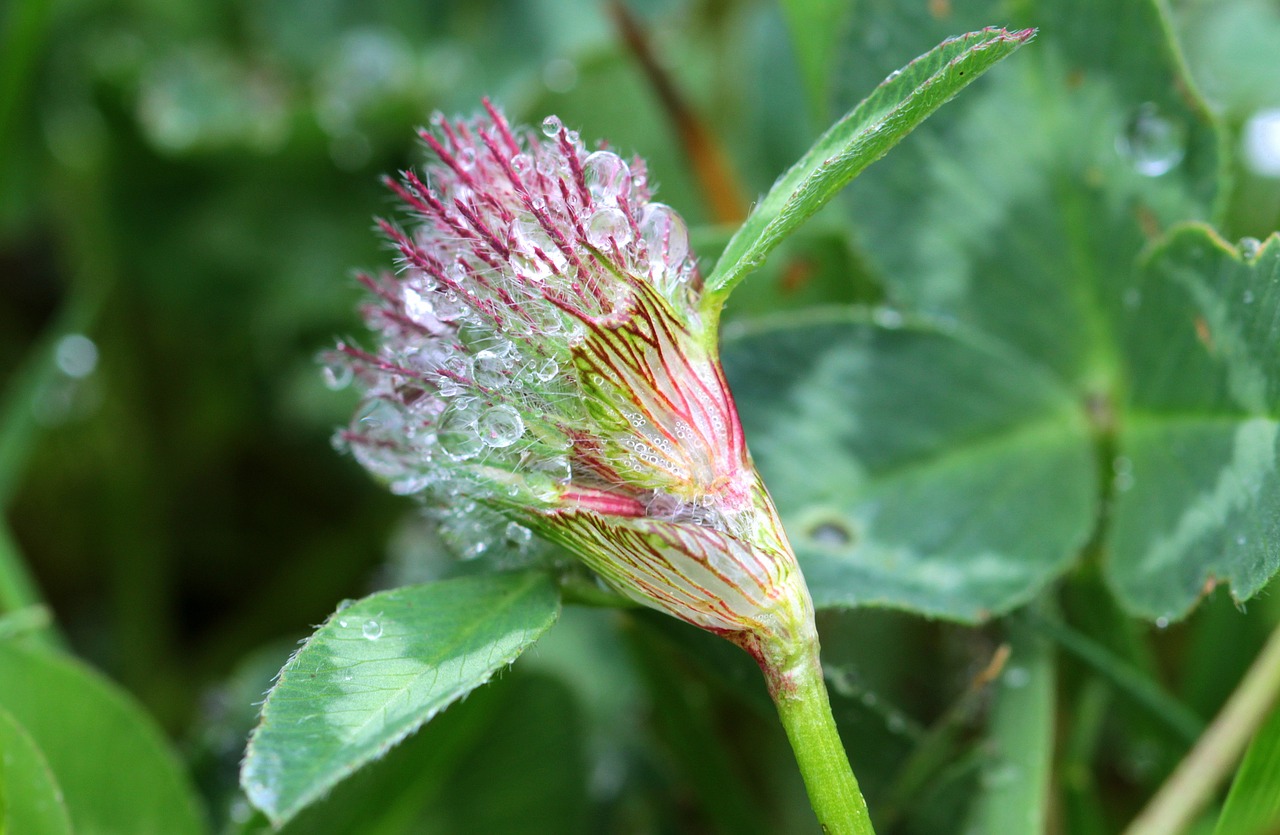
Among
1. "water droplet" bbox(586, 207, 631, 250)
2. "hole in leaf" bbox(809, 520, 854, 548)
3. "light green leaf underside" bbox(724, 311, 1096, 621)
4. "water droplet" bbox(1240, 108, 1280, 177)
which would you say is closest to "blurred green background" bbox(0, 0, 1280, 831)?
"water droplet" bbox(1240, 108, 1280, 177)

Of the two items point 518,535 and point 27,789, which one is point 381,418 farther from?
point 27,789

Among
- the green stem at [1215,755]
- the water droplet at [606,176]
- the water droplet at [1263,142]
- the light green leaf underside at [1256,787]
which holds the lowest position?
the water droplet at [1263,142]

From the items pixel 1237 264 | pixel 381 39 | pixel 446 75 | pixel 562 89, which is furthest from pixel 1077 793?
pixel 381 39

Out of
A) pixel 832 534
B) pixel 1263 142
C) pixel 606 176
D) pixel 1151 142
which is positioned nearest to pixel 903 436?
pixel 832 534

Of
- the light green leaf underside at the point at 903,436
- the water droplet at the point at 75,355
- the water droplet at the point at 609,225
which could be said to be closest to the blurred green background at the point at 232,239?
the water droplet at the point at 75,355

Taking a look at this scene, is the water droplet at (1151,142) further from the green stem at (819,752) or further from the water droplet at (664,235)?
the green stem at (819,752)

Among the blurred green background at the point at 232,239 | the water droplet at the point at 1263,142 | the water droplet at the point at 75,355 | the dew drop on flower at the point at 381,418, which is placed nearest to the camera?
the dew drop on flower at the point at 381,418

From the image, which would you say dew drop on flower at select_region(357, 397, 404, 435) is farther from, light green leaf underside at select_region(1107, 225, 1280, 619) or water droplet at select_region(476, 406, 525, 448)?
light green leaf underside at select_region(1107, 225, 1280, 619)
